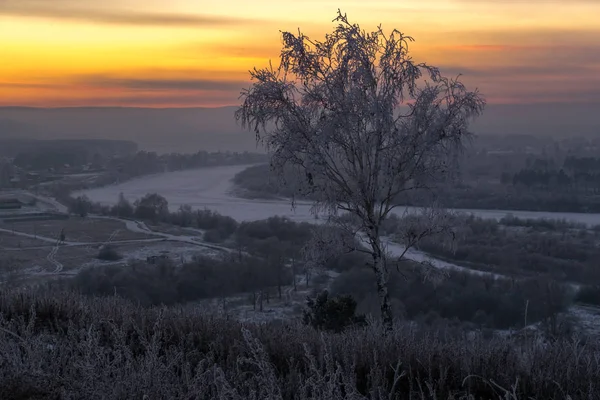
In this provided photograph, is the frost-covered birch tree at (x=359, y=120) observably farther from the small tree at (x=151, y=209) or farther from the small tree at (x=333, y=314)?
the small tree at (x=151, y=209)

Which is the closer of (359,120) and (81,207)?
(359,120)

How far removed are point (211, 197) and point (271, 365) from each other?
32432mm

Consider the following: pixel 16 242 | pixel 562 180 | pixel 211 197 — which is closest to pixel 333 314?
pixel 16 242

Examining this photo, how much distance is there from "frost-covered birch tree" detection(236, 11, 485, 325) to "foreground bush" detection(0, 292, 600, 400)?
11.2 feet

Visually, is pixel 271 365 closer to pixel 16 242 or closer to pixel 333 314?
pixel 333 314

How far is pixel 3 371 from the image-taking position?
12.9ft

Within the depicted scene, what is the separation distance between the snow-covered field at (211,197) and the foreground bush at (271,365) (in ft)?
50.7

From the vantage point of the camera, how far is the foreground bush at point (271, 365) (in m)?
3.74

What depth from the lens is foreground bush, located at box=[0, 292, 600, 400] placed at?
374cm

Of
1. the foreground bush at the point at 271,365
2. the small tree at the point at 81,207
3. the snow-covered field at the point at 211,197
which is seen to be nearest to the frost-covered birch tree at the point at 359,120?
the foreground bush at the point at 271,365

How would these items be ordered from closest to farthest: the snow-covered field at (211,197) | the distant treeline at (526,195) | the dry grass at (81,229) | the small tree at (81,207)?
the dry grass at (81,229) → the snow-covered field at (211,197) → the small tree at (81,207) → the distant treeline at (526,195)

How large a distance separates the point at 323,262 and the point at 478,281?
27.8 ft

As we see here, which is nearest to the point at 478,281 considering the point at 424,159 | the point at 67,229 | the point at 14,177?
the point at 424,159

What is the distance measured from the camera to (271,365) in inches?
170
